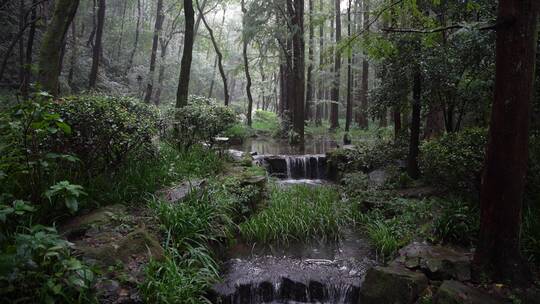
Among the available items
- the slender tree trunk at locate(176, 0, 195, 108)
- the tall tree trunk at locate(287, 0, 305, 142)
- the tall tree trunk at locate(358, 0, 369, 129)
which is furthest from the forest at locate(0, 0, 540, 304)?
the tall tree trunk at locate(358, 0, 369, 129)

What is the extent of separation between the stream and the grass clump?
0.65 feet

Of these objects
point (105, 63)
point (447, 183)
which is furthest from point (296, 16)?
point (105, 63)

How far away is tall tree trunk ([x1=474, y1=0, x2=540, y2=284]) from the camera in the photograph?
13.3 ft

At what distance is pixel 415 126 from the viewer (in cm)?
909

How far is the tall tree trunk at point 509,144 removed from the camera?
4.04 m

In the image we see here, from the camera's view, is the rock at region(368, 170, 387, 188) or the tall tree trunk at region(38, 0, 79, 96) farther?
the rock at region(368, 170, 387, 188)

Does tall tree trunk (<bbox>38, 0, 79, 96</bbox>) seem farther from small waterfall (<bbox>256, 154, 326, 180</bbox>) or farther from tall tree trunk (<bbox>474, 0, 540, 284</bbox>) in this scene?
tall tree trunk (<bbox>474, 0, 540, 284</bbox>)

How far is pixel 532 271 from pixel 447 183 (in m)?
2.96

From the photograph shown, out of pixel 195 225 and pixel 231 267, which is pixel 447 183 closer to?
pixel 231 267

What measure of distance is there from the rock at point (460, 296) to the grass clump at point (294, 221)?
10.1 feet

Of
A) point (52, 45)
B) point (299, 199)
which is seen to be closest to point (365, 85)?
point (299, 199)

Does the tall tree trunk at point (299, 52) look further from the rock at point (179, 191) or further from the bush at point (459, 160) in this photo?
the rock at point (179, 191)

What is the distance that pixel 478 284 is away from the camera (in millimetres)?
4684

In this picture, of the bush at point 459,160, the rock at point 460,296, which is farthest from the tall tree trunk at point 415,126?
the rock at point 460,296
